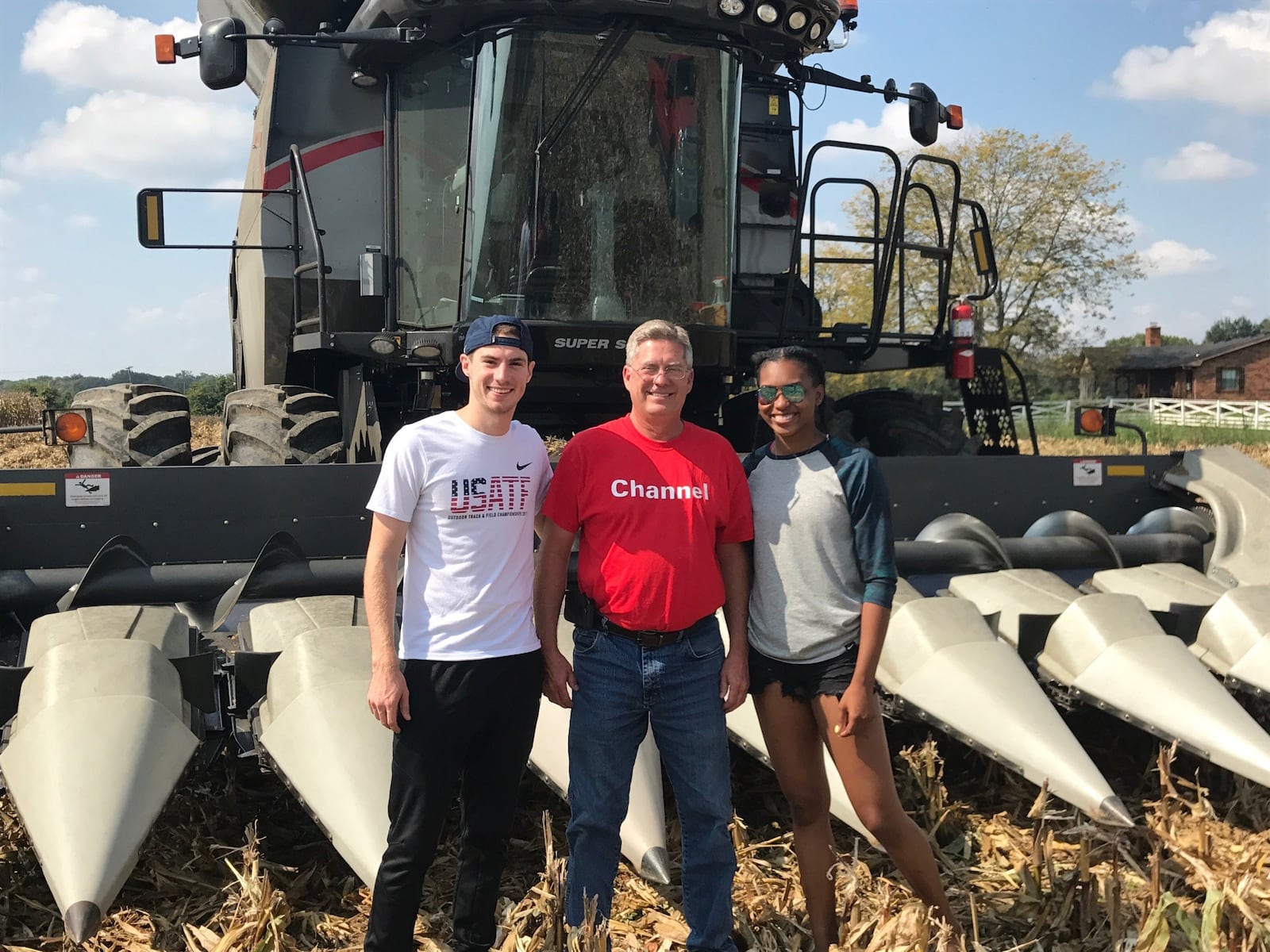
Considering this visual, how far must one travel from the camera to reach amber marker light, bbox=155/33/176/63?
4.86 m

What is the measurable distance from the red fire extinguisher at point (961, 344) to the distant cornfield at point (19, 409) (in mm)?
19281

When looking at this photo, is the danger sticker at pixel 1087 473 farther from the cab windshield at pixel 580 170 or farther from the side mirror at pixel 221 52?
the side mirror at pixel 221 52

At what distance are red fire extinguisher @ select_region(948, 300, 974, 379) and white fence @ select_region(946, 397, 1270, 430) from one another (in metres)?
22.0

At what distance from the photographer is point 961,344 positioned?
21.2ft

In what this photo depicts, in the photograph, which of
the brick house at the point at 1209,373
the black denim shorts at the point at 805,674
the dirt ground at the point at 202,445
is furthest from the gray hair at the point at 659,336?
the brick house at the point at 1209,373

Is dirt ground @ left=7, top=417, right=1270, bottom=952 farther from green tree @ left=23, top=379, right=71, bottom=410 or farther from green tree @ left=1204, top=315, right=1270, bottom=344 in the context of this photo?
green tree @ left=1204, top=315, right=1270, bottom=344

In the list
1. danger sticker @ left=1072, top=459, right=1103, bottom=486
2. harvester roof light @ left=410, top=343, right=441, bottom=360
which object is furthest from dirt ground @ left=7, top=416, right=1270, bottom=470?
harvester roof light @ left=410, top=343, right=441, bottom=360

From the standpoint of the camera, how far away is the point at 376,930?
97.0 inches

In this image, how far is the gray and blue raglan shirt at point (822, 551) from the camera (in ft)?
8.17

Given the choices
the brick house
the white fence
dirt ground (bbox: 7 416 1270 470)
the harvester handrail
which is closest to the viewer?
the harvester handrail

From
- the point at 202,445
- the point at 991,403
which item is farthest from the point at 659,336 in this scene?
the point at 202,445

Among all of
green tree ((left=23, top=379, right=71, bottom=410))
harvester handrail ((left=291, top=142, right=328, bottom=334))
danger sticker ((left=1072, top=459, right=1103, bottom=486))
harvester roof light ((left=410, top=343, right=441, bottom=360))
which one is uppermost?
harvester handrail ((left=291, top=142, right=328, bottom=334))

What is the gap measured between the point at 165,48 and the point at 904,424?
3985mm

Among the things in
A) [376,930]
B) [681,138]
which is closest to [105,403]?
[681,138]
